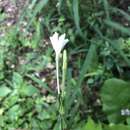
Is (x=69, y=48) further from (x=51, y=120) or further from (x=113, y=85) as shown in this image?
(x=113, y=85)

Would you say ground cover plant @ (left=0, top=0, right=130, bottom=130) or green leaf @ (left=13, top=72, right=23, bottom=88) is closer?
ground cover plant @ (left=0, top=0, right=130, bottom=130)

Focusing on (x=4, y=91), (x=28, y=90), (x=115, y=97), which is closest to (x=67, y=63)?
(x=28, y=90)

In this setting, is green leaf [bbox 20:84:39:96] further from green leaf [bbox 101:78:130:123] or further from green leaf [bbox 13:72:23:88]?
green leaf [bbox 101:78:130:123]

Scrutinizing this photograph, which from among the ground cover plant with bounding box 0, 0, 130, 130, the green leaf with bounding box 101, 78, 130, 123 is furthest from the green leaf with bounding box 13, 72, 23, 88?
the green leaf with bounding box 101, 78, 130, 123

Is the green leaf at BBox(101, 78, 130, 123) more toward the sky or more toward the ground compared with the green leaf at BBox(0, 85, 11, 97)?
more toward the sky

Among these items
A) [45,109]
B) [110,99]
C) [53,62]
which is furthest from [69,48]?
[110,99]

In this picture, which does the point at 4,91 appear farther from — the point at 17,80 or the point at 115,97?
the point at 115,97

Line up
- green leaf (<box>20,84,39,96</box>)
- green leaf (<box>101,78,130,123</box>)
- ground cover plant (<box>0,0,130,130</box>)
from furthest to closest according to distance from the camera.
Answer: green leaf (<box>20,84,39,96</box>), ground cover plant (<box>0,0,130,130</box>), green leaf (<box>101,78,130,123</box>)

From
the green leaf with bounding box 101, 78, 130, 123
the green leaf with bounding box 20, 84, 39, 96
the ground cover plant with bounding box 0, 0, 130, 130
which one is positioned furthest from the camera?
the green leaf with bounding box 20, 84, 39, 96

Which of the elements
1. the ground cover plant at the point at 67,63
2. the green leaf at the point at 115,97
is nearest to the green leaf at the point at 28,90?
the ground cover plant at the point at 67,63
